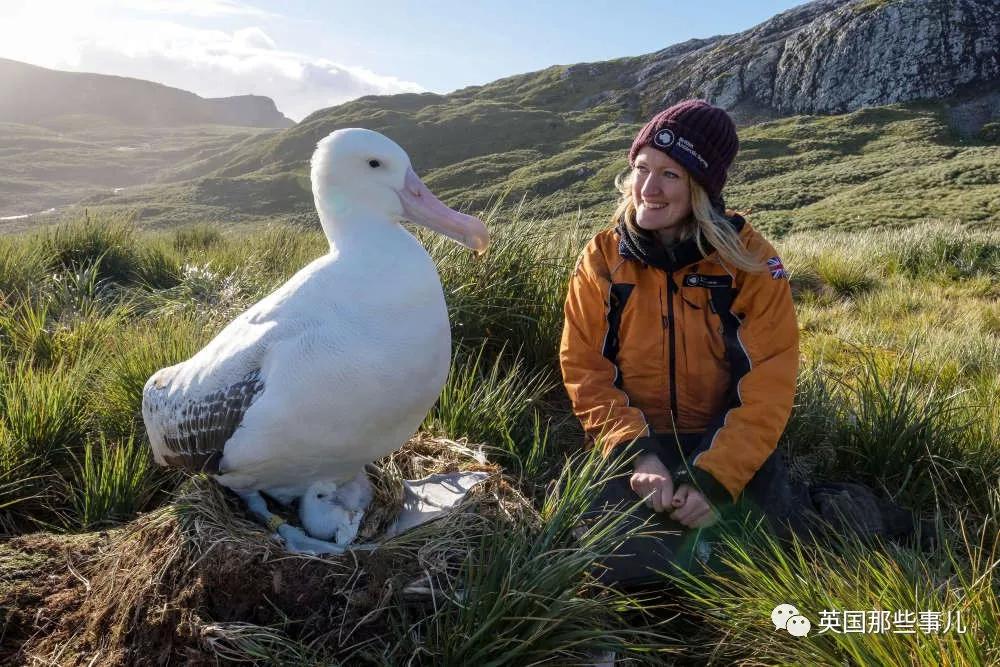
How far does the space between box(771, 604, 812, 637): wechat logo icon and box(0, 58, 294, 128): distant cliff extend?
139m

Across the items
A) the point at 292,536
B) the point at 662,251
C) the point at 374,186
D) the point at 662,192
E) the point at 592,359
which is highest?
the point at 374,186

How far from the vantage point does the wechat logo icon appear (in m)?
1.73

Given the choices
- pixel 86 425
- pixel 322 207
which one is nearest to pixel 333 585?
pixel 322 207

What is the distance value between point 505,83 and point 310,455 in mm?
85070

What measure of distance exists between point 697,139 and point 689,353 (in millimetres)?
838

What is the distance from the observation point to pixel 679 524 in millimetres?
2467

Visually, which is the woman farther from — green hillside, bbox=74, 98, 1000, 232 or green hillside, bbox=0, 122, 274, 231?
green hillside, bbox=0, 122, 274, 231

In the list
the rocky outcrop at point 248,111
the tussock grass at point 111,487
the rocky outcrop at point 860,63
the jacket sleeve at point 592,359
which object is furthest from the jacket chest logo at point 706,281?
the rocky outcrop at point 248,111

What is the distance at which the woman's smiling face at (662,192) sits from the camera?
9.01ft

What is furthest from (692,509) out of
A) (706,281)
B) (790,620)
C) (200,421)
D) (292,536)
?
(200,421)

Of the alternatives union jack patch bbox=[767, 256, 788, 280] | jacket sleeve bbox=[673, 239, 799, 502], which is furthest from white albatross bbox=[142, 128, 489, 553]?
union jack patch bbox=[767, 256, 788, 280]

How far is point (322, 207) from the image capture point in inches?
96.0

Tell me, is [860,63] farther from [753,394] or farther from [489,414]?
[489,414]

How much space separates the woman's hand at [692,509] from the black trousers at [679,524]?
0.11 feet
